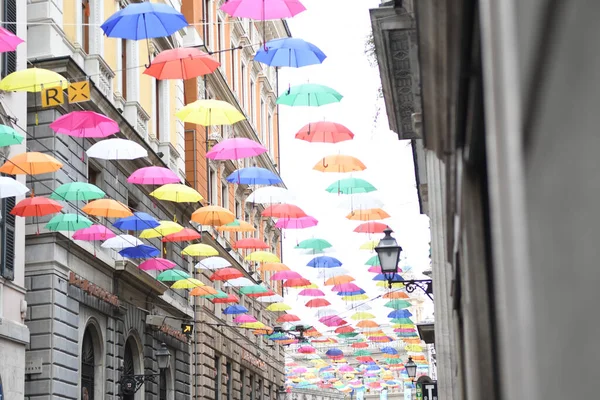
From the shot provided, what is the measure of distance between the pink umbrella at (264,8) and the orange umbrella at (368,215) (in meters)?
11.1

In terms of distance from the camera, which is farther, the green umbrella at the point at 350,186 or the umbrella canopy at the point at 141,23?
the green umbrella at the point at 350,186

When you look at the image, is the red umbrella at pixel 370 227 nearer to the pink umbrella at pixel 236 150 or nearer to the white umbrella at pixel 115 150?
the pink umbrella at pixel 236 150

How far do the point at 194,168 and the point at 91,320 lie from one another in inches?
596

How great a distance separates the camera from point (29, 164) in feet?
61.7

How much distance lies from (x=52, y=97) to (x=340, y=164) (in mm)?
6482

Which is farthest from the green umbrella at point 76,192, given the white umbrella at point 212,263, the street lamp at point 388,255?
the white umbrella at point 212,263

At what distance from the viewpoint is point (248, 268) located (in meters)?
52.0

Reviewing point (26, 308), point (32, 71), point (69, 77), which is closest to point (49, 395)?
point (26, 308)

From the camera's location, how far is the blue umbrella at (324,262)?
32000 mm

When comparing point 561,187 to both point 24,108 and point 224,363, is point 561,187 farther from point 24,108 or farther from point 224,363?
point 224,363

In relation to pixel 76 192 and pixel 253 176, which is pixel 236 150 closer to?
pixel 253 176

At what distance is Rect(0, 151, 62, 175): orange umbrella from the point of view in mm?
18734

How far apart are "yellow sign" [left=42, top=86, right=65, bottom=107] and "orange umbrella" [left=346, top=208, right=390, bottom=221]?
9074mm

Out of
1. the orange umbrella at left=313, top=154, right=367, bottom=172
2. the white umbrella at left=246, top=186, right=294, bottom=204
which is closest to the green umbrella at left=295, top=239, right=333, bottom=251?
the white umbrella at left=246, top=186, right=294, bottom=204
